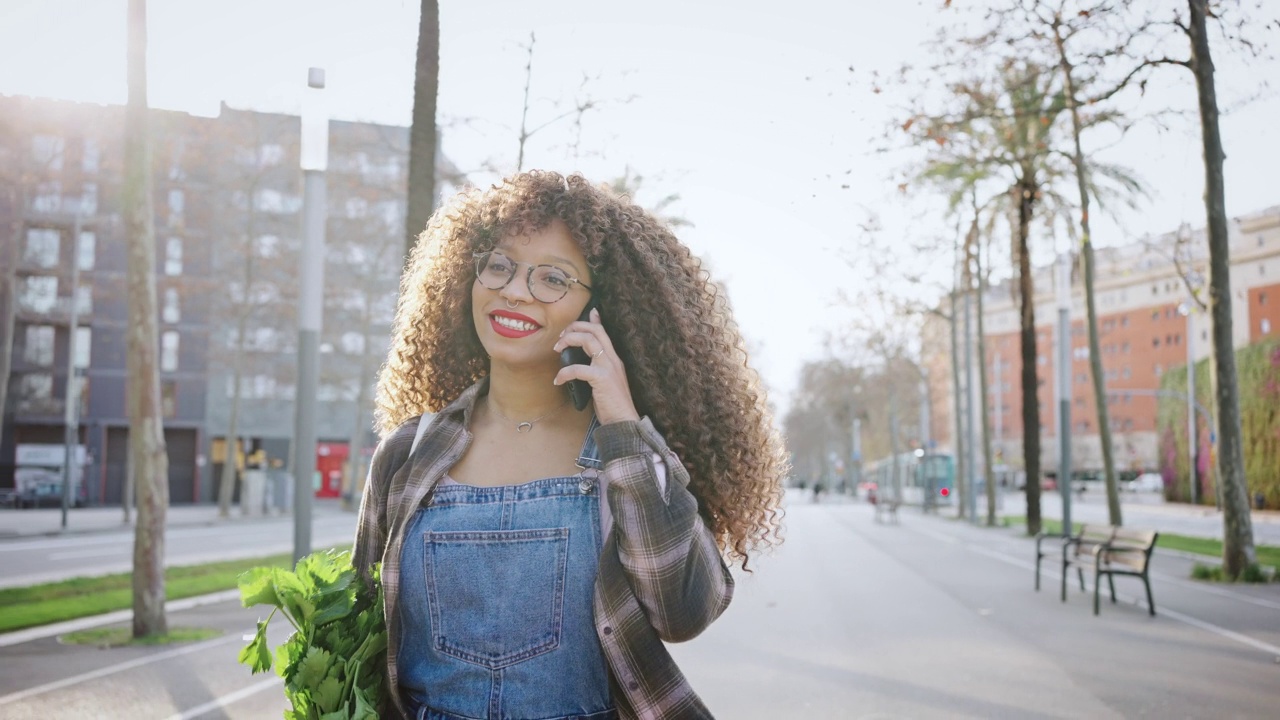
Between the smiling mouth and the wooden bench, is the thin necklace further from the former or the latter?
the wooden bench

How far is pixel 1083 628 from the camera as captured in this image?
37.1 feet

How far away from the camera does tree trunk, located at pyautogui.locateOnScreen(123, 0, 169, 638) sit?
10.9 meters

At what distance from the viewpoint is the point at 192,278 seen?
47750mm

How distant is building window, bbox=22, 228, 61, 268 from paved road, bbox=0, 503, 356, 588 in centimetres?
739

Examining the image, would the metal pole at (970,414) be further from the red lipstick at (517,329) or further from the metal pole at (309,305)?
the red lipstick at (517,329)

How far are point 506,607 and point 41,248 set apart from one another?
3764cm

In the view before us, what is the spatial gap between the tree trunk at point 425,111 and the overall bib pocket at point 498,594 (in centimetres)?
831

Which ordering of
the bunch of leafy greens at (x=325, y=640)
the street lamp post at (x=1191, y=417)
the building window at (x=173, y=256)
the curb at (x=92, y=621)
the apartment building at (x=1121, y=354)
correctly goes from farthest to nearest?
1. the apartment building at (x=1121, y=354)
2. the building window at (x=173, y=256)
3. the street lamp post at (x=1191, y=417)
4. the curb at (x=92, y=621)
5. the bunch of leafy greens at (x=325, y=640)

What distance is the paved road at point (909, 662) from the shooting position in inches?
299

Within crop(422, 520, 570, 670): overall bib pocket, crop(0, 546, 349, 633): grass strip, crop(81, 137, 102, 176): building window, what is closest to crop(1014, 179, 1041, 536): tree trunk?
crop(0, 546, 349, 633): grass strip

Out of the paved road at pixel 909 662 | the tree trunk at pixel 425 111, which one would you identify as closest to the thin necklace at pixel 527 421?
the paved road at pixel 909 662

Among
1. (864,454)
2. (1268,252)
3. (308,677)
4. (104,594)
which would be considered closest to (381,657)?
(308,677)

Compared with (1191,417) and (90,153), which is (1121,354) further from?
(90,153)

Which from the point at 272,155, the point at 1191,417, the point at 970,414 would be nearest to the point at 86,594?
the point at 970,414
